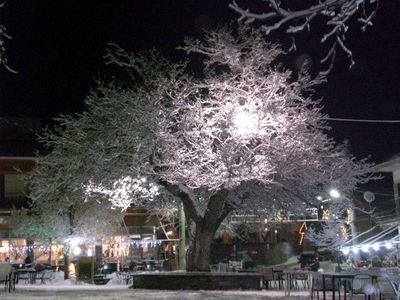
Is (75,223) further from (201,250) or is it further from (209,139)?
(209,139)

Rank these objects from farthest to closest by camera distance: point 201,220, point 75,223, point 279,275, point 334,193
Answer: point 75,223
point 334,193
point 279,275
point 201,220

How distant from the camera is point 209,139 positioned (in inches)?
738

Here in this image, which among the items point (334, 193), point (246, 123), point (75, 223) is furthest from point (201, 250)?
point (75, 223)

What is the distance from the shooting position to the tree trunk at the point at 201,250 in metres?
20.6

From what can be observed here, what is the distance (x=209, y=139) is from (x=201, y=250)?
447cm

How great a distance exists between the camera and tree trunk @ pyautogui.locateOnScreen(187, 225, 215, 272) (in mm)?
20562

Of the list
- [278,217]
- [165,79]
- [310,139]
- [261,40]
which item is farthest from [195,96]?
[278,217]

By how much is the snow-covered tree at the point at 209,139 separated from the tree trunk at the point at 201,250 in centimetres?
4

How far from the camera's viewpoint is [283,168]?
18859 millimetres

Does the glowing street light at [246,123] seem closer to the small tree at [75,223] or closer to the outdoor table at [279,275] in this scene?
the outdoor table at [279,275]

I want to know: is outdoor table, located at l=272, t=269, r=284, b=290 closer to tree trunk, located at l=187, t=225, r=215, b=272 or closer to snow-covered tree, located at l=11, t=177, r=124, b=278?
tree trunk, located at l=187, t=225, r=215, b=272

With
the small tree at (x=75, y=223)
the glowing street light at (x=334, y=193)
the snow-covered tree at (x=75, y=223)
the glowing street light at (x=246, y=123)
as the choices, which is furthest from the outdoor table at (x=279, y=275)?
the small tree at (x=75, y=223)

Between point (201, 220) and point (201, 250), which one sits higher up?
point (201, 220)

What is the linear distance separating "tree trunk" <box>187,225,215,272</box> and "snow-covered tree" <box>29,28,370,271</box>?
4cm
